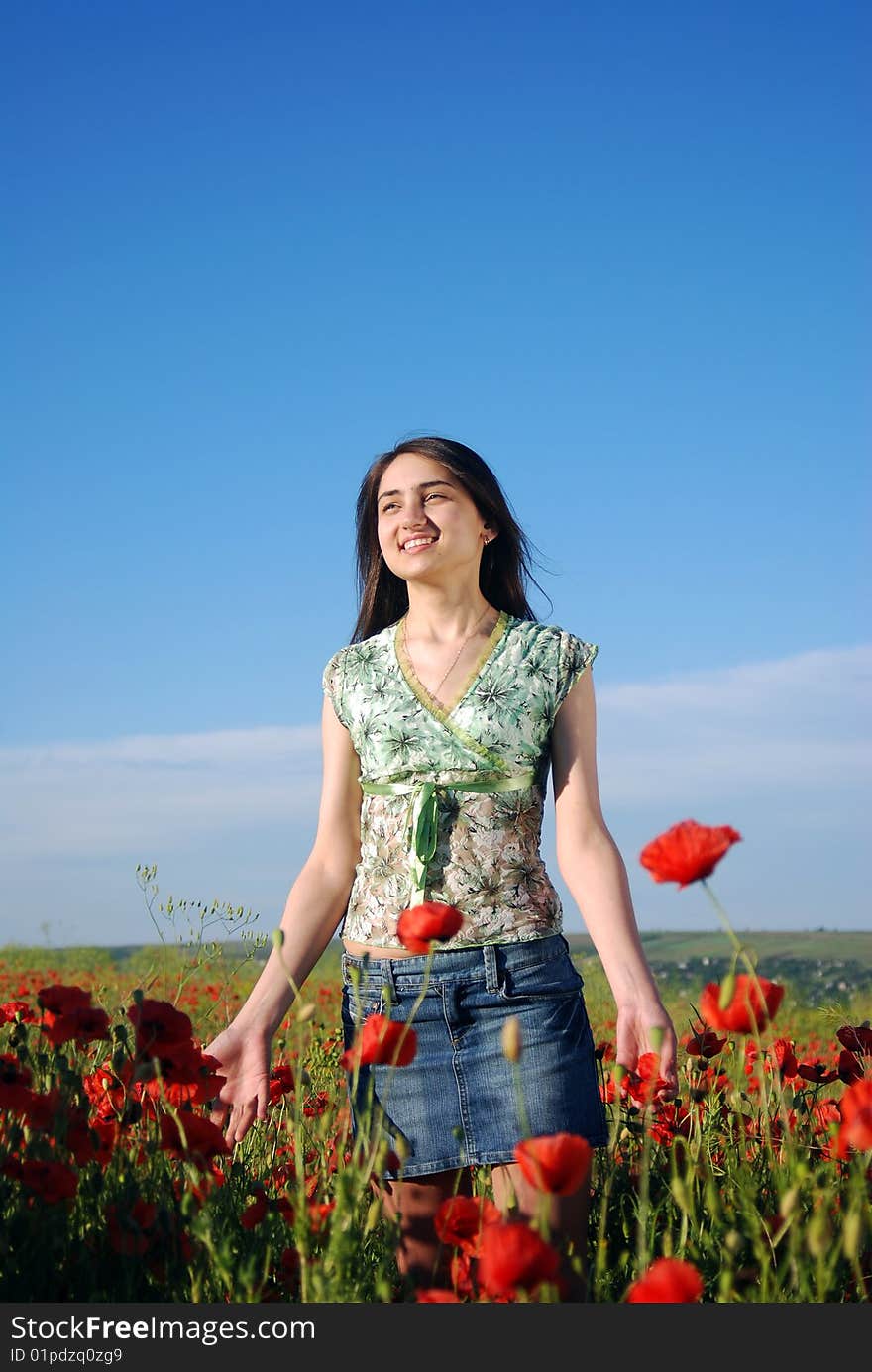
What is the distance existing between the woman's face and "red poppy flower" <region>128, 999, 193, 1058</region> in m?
1.43

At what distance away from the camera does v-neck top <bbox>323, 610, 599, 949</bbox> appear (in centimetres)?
293

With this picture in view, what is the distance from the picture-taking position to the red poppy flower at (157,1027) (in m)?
2.14

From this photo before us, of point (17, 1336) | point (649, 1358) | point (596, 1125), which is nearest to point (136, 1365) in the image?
point (17, 1336)

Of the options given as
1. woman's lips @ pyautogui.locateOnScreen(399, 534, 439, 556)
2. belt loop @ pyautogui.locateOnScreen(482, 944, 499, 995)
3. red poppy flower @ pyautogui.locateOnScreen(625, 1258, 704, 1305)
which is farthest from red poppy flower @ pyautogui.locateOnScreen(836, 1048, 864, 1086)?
red poppy flower @ pyautogui.locateOnScreen(625, 1258, 704, 1305)

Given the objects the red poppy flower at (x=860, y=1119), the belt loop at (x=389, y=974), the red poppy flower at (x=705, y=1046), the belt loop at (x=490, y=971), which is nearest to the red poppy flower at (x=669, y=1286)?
the red poppy flower at (x=860, y=1119)

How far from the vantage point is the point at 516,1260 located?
1470mm

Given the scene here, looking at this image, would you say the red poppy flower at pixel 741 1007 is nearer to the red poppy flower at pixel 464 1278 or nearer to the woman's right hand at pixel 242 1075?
the red poppy flower at pixel 464 1278

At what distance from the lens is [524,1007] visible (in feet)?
9.34

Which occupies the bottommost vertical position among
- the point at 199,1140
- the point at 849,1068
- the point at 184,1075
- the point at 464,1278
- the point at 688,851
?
the point at 464,1278

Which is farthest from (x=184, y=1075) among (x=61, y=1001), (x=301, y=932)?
(x=301, y=932)

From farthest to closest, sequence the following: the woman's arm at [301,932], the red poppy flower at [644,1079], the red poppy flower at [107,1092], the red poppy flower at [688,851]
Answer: the woman's arm at [301,932] → the red poppy flower at [107,1092] → the red poppy flower at [644,1079] → the red poppy flower at [688,851]

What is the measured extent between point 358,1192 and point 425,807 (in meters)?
1.07

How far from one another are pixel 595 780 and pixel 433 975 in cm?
64

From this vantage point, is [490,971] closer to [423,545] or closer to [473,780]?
[473,780]
